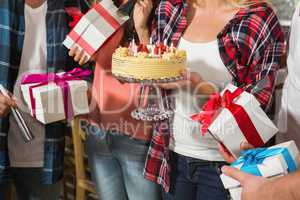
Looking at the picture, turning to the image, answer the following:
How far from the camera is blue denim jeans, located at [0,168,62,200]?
1653 mm

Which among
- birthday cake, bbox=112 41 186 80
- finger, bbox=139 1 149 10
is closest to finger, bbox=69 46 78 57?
birthday cake, bbox=112 41 186 80

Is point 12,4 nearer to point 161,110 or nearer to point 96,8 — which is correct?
point 96,8

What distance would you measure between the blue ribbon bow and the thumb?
0.02 m

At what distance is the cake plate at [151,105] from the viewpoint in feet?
4.89

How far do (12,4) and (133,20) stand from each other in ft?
1.39

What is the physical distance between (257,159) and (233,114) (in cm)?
15

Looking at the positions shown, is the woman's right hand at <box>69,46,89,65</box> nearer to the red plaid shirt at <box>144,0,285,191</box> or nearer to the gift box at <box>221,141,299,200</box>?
the red plaid shirt at <box>144,0,285,191</box>

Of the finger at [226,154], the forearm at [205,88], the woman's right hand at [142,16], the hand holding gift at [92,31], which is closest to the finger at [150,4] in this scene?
the woman's right hand at [142,16]

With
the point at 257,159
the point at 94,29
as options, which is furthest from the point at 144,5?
the point at 257,159

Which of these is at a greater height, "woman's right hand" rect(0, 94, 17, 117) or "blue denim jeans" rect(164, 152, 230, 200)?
"woman's right hand" rect(0, 94, 17, 117)

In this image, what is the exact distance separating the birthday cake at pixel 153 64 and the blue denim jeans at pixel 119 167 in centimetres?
28

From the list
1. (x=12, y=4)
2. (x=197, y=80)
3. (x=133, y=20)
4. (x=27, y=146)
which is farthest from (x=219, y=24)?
(x=27, y=146)

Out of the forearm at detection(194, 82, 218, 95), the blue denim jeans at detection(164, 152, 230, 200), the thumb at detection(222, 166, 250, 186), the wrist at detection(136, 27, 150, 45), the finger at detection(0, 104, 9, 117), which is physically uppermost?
the wrist at detection(136, 27, 150, 45)

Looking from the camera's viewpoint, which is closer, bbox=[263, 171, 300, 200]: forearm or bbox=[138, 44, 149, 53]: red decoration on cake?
bbox=[263, 171, 300, 200]: forearm
